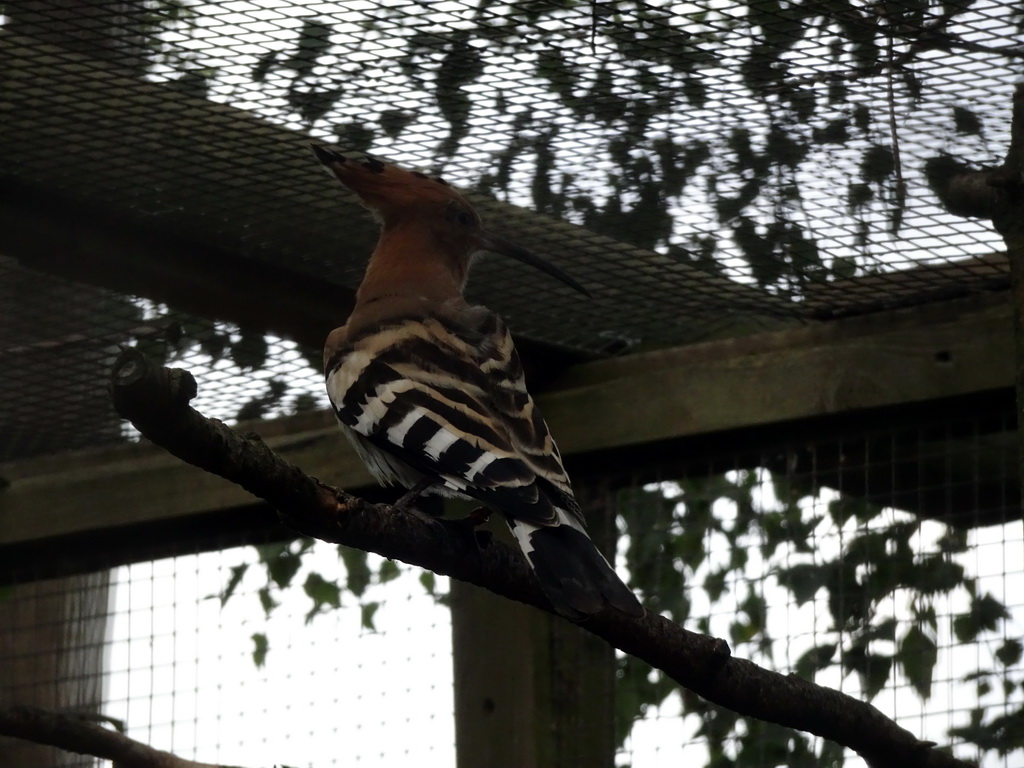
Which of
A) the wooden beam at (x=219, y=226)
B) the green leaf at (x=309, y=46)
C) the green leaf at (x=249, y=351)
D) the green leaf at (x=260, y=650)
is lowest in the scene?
the green leaf at (x=260, y=650)

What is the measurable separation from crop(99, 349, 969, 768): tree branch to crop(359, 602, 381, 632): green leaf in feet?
4.99

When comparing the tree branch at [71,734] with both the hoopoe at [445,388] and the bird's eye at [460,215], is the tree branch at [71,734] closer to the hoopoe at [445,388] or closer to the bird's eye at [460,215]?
the hoopoe at [445,388]

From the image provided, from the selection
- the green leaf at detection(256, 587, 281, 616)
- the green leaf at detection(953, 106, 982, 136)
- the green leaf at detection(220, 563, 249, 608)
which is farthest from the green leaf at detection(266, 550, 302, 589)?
the green leaf at detection(953, 106, 982, 136)

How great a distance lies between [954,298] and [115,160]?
1.63 metres

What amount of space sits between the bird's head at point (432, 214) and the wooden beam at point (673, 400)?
31 centimetres

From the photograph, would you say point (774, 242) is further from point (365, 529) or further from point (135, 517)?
point (135, 517)

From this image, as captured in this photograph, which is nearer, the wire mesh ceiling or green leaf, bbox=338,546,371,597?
the wire mesh ceiling

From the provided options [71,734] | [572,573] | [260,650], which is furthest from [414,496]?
[260,650]

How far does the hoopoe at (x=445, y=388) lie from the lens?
207cm

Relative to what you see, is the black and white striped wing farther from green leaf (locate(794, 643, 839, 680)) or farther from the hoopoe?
green leaf (locate(794, 643, 839, 680))

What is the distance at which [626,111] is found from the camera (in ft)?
8.36

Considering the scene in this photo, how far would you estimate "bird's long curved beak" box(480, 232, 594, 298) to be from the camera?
2859mm

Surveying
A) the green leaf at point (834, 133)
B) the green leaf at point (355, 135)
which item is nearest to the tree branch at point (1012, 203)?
the green leaf at point (834, 133)

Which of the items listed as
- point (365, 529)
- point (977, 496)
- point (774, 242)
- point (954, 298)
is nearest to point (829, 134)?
point (774, 242)
